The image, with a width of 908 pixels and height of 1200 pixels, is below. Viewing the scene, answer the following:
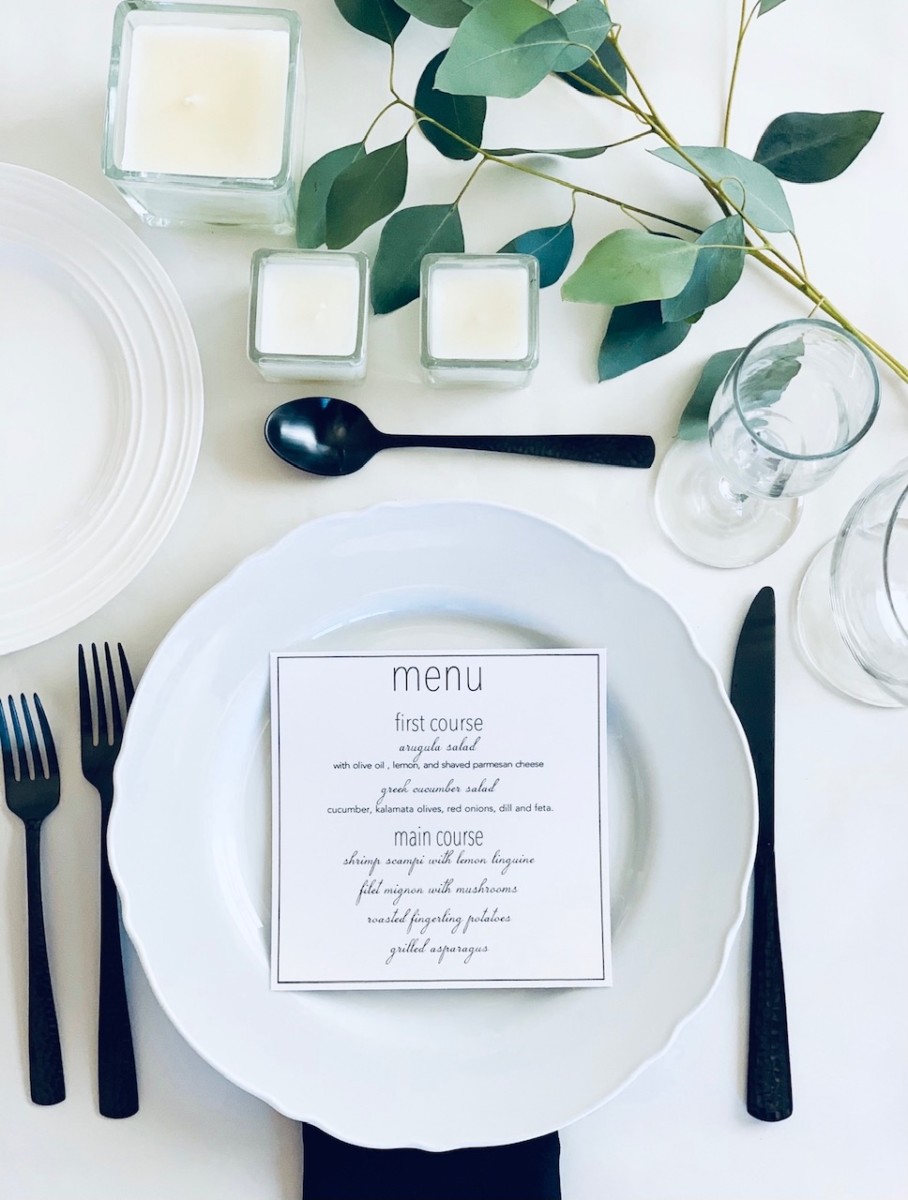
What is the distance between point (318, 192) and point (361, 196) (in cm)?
4

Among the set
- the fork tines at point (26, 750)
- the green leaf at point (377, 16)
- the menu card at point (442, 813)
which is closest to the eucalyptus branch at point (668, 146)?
the green leaf at point (377, 16)

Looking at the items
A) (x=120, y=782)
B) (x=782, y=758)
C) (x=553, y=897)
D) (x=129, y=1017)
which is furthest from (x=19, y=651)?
(x=782, y=758)

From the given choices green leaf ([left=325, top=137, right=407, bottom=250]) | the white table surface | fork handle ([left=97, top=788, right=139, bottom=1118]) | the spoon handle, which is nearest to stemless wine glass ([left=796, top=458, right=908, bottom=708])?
the white table surface

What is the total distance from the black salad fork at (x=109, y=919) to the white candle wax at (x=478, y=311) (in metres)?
0.28

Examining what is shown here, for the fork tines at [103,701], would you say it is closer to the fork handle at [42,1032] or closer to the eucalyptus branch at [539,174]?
the fork handle at [42,1032]

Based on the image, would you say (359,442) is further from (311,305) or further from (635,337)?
(635,337)

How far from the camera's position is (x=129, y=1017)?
1.90ft

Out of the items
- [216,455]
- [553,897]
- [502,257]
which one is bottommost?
[553,897]

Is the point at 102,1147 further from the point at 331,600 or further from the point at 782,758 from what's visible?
the point at 782,758

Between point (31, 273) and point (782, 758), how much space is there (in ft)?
1.90

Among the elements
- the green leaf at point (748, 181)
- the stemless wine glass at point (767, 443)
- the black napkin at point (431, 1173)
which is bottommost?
the black napkin at point (431, 1173)

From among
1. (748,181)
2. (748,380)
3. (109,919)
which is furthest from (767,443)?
(109,919)

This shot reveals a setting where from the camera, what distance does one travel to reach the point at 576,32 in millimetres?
531

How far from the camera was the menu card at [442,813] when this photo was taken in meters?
0.58
